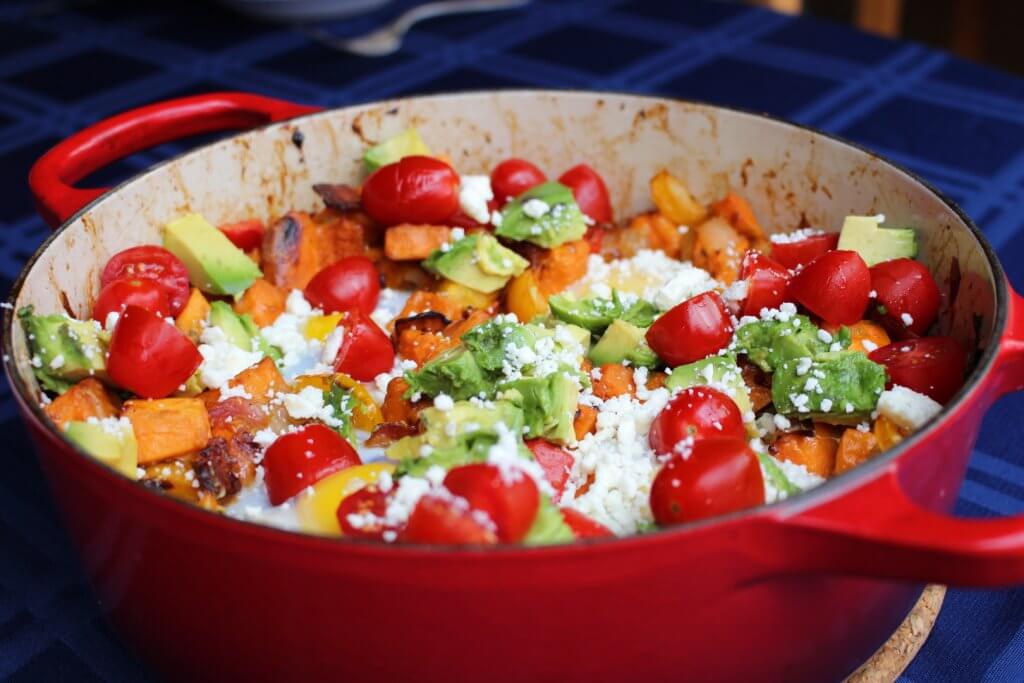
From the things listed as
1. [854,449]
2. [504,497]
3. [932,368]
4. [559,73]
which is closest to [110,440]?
[504,497]

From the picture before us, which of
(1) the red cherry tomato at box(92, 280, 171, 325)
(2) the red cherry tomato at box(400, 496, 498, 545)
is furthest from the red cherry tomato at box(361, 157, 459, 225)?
(2) the red cherry tomato at box(400, 496, 498, 545)

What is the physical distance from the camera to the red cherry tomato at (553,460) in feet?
3.96

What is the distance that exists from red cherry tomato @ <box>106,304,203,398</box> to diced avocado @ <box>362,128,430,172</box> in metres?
0.51

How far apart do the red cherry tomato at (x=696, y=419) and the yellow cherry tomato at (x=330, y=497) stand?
0.96 feet

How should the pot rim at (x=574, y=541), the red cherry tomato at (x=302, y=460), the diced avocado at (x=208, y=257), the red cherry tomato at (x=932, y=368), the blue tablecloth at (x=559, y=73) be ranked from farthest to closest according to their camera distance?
the blue tablecloth at (x=559, y=73) → the diced avocado at (x=208, y=257) → the red cherry tomato at (x=932, y=368) → the red cherry tomato at (x=302, y=460) → the pot rim at (x=574, y=541)

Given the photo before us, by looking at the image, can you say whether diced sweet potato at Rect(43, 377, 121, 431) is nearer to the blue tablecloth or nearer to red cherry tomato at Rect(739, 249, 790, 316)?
the blue tablecloth

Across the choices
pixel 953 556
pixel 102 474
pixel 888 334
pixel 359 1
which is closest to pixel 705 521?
pixel 953 556

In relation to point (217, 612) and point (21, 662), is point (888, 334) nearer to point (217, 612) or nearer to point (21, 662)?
point (217, 612)

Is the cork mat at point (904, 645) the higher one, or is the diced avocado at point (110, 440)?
the diced avocado at point (110, 440)

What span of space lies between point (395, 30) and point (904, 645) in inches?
80.2

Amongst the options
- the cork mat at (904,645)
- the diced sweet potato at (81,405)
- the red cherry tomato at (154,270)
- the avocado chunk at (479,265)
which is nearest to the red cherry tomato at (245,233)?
the red cherry tomato at (154,270)

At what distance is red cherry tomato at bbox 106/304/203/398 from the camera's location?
51.2 inches

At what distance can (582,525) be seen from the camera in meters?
1.01

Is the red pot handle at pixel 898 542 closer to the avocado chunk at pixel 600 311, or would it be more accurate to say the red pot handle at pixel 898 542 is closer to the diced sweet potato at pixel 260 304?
the avocado chunk at pixel 600 311
